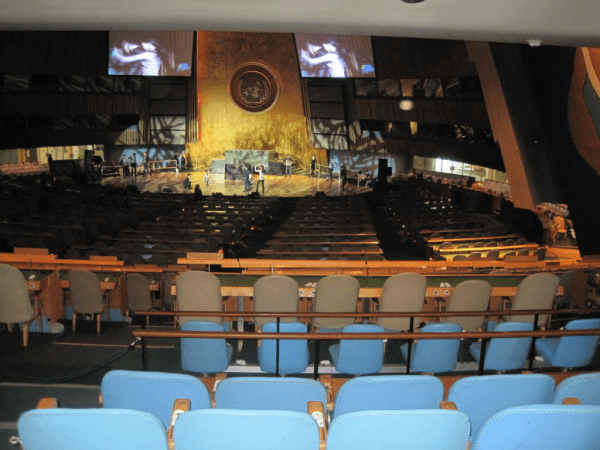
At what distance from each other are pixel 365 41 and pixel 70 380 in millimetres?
23221

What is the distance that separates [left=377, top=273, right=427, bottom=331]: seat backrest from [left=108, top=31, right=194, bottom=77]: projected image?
23942mm

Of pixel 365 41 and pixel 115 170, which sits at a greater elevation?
pixel 365 41

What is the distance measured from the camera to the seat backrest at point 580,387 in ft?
10.3

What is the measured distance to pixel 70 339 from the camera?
267 inches

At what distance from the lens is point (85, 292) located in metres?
6.98

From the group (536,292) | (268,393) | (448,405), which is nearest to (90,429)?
(268,393)

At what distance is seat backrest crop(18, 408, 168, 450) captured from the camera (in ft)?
8.13

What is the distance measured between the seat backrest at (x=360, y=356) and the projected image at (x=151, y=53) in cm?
2496

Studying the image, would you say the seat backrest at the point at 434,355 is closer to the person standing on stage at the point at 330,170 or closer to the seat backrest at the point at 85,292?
the seat backrest at the point at 85,292

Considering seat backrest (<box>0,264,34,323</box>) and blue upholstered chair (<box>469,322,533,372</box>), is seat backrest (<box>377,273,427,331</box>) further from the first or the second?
seat backrest (<box>0,264,34,323</box>)

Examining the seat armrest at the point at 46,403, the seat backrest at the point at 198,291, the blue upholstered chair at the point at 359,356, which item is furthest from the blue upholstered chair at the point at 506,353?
the seat armrest at the point at 46,403

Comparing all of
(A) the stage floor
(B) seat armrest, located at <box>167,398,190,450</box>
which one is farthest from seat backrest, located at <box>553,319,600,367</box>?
(A) the stage floor

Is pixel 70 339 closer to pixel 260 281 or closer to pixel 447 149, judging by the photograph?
pixel 260 281

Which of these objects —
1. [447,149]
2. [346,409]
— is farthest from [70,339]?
[447,149]
